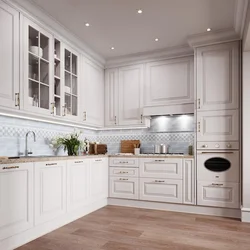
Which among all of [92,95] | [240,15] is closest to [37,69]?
[92,95]

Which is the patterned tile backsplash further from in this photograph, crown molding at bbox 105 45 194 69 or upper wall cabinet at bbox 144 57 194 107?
crown molding at bbox 105 45 194 69

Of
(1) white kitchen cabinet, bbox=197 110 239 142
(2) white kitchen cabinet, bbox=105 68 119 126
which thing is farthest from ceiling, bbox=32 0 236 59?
(1) white kitchen cabinet, bbox=197 110 239 142

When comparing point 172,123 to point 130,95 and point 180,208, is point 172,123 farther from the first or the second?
point 180,208

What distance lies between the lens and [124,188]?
13.0 ft

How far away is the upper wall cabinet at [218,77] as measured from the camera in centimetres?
340

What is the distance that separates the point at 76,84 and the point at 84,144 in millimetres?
936

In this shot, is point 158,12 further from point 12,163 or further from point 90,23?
point 12,163

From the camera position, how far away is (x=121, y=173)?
3.99 m

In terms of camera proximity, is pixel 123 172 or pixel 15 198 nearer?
pixel 15 198

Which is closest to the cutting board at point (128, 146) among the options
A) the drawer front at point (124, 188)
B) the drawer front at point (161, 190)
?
the drawer front at point (124, 188)

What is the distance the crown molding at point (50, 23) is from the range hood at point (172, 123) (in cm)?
158

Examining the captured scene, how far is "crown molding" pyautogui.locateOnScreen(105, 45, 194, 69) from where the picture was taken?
13.0 feet

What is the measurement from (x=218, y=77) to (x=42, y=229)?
300 centimetres

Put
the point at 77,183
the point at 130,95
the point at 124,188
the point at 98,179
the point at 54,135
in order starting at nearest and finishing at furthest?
the point at 77,183 < the point at 54,135 < the point at 98,179 < the point at 124,188 < the point at 130,95
